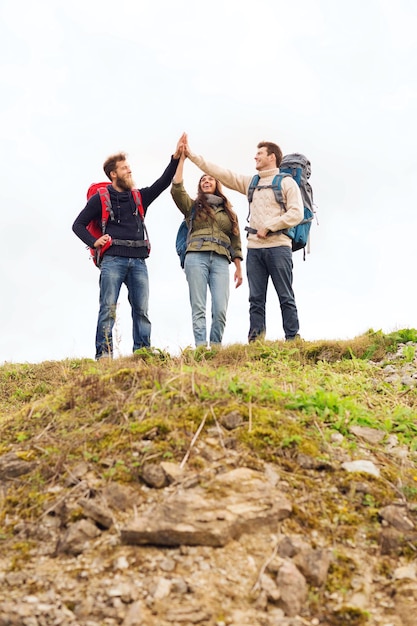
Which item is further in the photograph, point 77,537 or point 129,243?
point 129,243

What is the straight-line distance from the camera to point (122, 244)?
973 cm

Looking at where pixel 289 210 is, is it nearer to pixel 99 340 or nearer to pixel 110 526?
pixel 99 340

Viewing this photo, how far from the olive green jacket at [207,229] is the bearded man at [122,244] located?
1.01 ft

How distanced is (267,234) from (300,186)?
128cm

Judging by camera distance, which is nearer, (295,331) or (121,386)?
(121,386)

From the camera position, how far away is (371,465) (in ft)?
16.4

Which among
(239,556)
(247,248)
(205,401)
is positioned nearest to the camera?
(239,556)

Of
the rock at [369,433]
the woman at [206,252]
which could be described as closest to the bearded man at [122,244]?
the woman at [206,252]

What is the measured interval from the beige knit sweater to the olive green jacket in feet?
1.16

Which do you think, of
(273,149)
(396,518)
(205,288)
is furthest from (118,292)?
(396,518)

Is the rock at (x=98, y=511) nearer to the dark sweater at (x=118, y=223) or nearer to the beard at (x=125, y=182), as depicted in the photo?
the dark sweater at (x=118, y=223)

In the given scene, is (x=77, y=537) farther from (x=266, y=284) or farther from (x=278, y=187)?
(x=278, y=187)

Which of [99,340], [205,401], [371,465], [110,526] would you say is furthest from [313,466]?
[99,340]

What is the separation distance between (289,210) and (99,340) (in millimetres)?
3379
